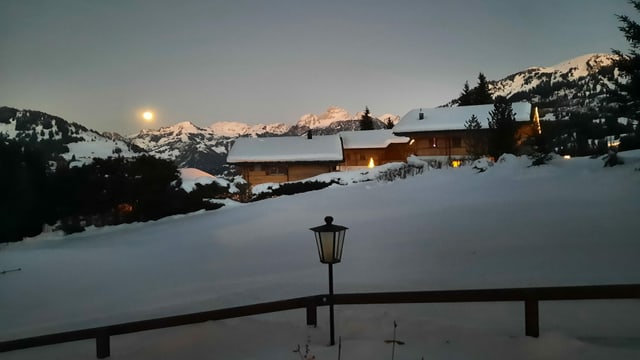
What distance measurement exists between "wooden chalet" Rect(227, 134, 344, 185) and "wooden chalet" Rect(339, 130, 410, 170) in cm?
395

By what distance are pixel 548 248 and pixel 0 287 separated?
37.5 ft

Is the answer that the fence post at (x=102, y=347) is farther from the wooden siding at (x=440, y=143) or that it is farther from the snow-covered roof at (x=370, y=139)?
the snow-covered roof at (x=370, y=139)

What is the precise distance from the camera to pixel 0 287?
9.17 meters

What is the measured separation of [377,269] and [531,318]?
12.7 ft

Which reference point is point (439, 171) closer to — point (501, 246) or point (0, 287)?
point (501, 246)

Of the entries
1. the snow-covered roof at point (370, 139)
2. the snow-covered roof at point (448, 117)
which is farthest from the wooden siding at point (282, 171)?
the snow-covered roof at point (448, 117)

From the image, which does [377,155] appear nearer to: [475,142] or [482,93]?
[482,93]

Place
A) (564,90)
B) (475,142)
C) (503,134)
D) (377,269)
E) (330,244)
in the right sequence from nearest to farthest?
1. (330,244)
2. (377,269)
3. (503,134)
4. (475,142)
5. (564,90)

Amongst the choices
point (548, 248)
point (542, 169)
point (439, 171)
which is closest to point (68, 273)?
point (548, 248)

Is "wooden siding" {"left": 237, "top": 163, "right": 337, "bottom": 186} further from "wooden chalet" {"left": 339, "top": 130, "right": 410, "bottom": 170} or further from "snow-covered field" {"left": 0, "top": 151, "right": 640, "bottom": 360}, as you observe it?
"snow-covered field" {"left": 0, "top": 151, "right": 640, "bottom": 360}

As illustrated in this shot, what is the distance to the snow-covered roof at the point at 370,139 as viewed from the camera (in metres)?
40.2

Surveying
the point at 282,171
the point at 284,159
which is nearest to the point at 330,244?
the point at 284,159

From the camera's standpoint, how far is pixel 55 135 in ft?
60.2

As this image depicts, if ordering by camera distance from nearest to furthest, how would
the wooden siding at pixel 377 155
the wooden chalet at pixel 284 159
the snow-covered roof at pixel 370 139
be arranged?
the wooden chalet at pixel 284 159
the snow-covered roof at pixel 370 139
the wooden siding at pixel 377 155
